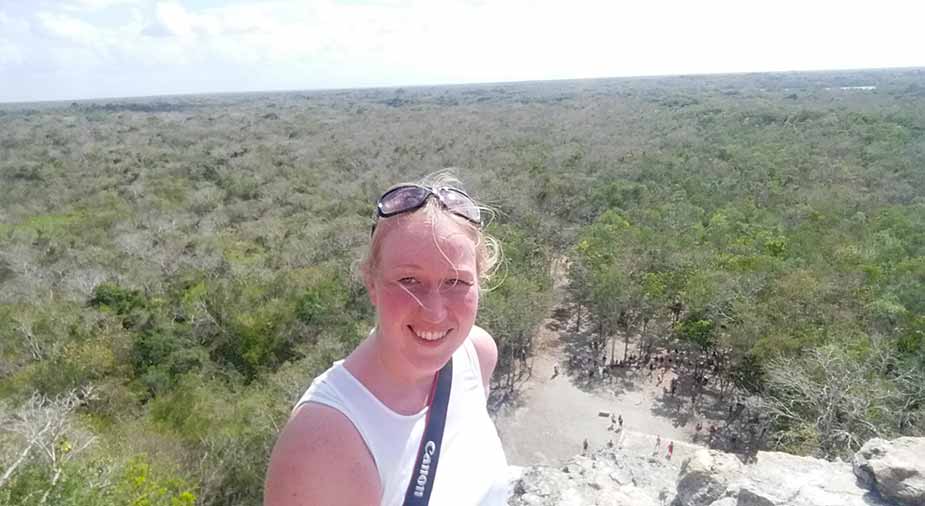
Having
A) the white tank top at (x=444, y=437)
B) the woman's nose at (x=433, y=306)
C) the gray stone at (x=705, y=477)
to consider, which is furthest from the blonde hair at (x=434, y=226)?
the gray stone at (x=705, y=477)

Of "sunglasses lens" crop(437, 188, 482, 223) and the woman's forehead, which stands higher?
"sunglasses lens" crop(437, 188, 482, 223)

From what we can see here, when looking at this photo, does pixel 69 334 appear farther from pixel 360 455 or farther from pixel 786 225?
pixel 786 225

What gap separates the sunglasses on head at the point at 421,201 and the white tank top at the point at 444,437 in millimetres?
547

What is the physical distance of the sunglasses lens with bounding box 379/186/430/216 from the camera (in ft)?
6.32

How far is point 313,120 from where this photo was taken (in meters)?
89.9

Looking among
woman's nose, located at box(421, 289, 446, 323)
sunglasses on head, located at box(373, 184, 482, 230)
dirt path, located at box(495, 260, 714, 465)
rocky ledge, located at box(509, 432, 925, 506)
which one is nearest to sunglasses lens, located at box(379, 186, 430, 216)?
sunglasses on head, located at box(373, 184, 482, 230)

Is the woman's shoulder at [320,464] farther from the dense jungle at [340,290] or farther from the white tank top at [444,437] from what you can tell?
the dense jungle at [340,290]

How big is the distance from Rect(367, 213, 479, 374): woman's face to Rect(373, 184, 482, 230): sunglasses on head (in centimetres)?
7

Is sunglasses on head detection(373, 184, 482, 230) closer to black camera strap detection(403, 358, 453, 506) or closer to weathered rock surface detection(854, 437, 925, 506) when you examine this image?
black camera strap detection(403, 358, 453, 506)

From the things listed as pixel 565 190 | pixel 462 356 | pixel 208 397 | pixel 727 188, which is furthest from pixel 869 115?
pixel 462 356

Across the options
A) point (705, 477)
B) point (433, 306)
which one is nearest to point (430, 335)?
point (433, 306)

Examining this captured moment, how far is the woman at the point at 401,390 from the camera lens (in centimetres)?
155

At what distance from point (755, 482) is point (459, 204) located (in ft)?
18.5

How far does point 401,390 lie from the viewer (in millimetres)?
1882
